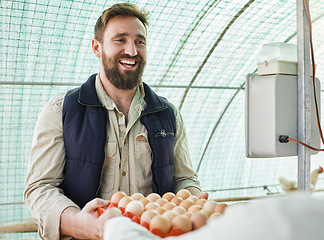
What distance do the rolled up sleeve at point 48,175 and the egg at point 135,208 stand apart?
0.53 meters

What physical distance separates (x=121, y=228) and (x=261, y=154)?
127 centimetres

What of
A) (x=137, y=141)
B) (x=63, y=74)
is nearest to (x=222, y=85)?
(x=63, y=74)

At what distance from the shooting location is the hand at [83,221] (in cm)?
199

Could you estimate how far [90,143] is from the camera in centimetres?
257

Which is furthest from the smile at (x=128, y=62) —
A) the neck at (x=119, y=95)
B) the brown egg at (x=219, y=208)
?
the brown egg at (x=219, y=208)

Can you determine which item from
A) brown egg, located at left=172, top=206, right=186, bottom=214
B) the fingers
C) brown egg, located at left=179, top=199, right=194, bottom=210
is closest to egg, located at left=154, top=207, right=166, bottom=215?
brown egg, located at left=172, top=206, right=186, bottom=214

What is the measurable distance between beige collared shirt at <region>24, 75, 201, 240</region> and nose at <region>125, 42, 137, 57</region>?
291mm

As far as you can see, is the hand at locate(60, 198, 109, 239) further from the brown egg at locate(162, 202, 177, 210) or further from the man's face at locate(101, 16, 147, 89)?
the man's face at locate(101, 16, 147, 89)

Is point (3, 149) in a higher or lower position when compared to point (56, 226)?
higher

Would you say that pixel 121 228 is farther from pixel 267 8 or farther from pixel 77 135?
pixel 267 8

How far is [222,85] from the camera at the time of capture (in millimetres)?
7105

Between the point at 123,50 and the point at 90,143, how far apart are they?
68cm

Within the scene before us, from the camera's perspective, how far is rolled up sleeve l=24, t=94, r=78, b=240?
2.32 m

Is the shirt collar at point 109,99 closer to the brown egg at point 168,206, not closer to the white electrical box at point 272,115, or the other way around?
the white electrical box at point 272,115
